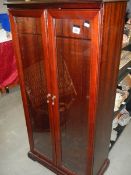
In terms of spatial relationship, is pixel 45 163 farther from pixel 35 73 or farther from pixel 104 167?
pixel 35 73

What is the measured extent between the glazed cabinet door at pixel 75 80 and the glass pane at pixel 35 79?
0.13m

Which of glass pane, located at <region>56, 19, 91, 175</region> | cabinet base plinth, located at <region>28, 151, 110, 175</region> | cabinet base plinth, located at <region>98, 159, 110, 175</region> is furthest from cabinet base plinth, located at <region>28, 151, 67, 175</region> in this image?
cabinet base plinth, located at <region>98, 159, 110, 175</region>

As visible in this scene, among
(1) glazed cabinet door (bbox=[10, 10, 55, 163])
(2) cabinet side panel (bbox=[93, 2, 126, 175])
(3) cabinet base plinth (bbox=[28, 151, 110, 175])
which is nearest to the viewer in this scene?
(2) cabinet side panel (bbox=[93, 2, 126, 175])

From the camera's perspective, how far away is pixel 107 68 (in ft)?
4.00

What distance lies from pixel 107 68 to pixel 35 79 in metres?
0.60

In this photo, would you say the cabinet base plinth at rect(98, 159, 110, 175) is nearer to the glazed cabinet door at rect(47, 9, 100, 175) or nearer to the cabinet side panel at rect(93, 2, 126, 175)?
the cabinet side panel at rect(93, 2, 126, 175)

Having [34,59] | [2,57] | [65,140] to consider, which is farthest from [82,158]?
[2,57]

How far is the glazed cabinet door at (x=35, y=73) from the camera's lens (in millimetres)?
1287

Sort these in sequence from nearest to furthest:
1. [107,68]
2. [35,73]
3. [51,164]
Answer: [107,68], [35,73], [51,164]

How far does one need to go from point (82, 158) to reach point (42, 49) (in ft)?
3.08

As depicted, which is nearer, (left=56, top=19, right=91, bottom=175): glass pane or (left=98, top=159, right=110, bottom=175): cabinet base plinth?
(left=56, top=19, right=91, bottom=175): glass pane

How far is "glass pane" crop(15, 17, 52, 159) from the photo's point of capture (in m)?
1.33

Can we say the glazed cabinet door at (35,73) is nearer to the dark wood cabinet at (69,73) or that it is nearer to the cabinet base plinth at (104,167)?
the dark wood cabinet at (69,73)

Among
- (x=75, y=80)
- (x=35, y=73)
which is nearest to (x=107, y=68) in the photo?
(x=75, y=80)
